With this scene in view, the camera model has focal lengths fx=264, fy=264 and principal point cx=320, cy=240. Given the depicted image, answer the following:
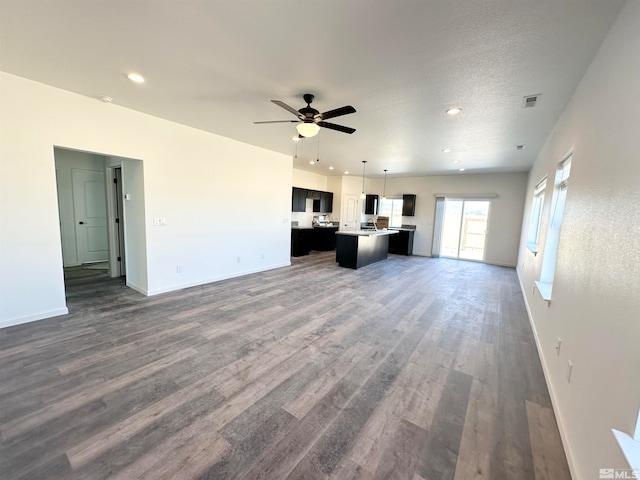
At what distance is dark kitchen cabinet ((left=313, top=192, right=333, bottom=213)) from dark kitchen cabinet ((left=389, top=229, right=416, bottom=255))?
8.07 ft

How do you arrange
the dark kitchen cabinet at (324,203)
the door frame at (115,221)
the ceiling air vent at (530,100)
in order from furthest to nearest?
the dark kitchen cabinet at (324,203) < the door frame at (115,221) < the ceiling air vent at (530,100)

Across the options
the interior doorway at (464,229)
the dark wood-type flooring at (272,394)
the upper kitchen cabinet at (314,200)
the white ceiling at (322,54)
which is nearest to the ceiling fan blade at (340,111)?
the white ceiling at (322,54)

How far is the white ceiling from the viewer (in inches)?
70.1

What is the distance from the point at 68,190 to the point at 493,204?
35.2 ft

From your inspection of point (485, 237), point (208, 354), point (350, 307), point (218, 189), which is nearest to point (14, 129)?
point (218, 189)

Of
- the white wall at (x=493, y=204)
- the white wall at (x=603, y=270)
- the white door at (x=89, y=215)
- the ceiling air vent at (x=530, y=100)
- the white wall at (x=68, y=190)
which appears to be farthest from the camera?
the white wall at (x=493, y=204)

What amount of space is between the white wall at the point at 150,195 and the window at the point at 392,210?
4.56 meters

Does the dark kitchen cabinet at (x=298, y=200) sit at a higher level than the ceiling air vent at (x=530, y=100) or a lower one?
lower

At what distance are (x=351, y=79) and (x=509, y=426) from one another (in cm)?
319

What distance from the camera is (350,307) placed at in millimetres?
3973

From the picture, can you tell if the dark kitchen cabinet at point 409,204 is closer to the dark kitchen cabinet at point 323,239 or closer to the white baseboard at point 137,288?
the dark kitchen cabinet at point 323,239

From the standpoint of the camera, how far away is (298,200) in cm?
839

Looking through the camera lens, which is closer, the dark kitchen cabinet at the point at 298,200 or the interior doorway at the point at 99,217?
the interior doorway at the point at 99,217

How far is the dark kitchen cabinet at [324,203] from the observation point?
30.6 ft
